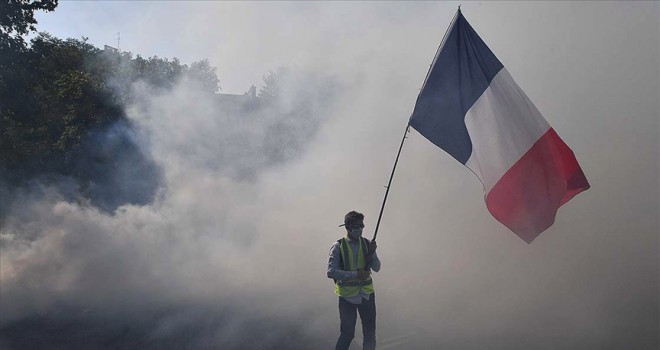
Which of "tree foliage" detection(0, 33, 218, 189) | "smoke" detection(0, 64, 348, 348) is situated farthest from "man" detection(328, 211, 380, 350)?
"tree foliage" detection(0, 33, 218, 189)

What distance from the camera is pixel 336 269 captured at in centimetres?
486

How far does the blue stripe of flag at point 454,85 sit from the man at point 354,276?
99cm

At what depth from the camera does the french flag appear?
4.73 metres

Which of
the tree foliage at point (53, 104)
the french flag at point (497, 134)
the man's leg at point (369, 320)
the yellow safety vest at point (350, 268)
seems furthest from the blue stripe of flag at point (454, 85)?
the tree foliage at point (53, 104)

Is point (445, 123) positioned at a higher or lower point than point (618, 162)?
lower

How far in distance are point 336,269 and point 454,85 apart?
1844 millimetres

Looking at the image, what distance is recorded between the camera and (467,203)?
8250 millimetres

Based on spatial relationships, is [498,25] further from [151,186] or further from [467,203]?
[151,186]

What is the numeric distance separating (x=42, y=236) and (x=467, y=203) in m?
6.70

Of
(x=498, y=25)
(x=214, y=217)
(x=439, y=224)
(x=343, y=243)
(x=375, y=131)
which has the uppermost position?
(x=498, y=25)

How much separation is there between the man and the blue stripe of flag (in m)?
0.99

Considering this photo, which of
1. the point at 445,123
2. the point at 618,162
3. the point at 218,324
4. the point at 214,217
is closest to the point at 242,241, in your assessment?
the point at 214,217

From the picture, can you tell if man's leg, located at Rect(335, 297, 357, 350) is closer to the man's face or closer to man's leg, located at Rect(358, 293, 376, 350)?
man's leg, located at Rect(358, 293, 376, 350)

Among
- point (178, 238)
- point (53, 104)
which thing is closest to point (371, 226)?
point (178, 238)
